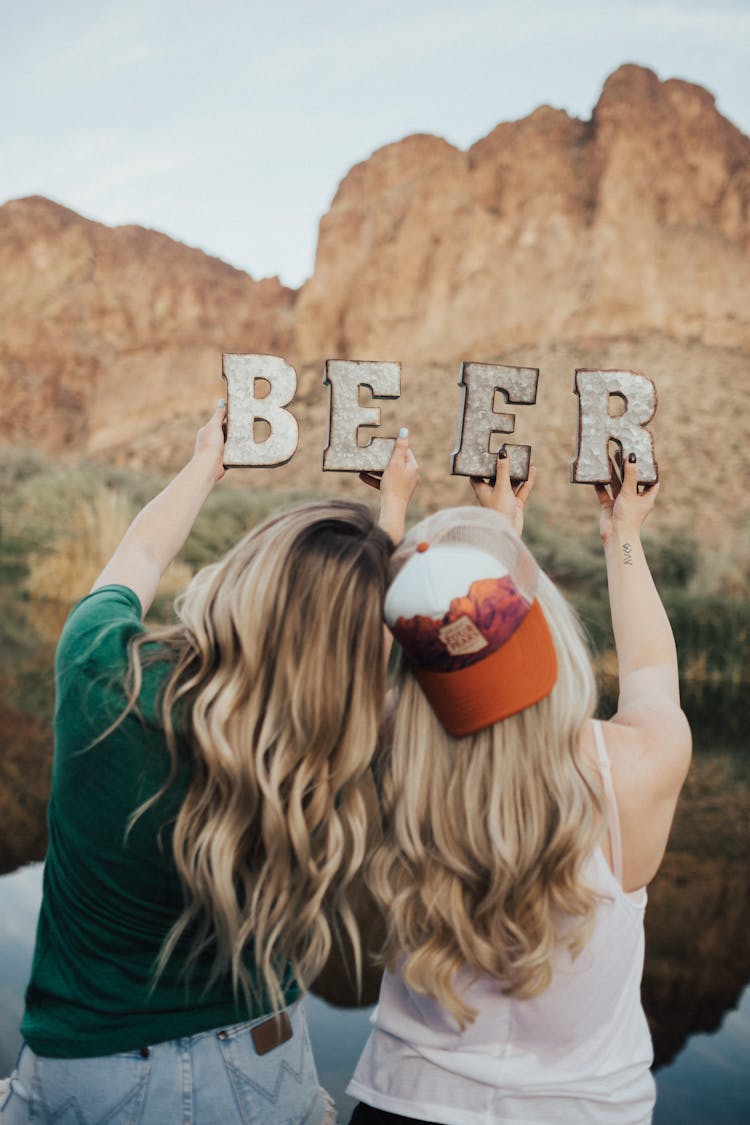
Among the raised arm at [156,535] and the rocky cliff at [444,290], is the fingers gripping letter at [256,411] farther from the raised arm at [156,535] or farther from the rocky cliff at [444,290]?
the rocky cliff at [444,290]

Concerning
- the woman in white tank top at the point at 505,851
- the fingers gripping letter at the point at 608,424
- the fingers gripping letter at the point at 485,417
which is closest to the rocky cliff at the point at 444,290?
the fingers gripping letter at the point at 485,417

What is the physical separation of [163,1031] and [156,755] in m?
0.37

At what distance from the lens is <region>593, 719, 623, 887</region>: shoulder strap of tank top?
4.04 feet

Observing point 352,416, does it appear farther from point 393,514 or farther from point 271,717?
point 271,717

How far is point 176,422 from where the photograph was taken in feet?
119

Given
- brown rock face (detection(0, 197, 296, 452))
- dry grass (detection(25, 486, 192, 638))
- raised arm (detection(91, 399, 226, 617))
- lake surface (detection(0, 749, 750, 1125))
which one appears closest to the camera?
raised arm (detection(91, 399, 226, 617))

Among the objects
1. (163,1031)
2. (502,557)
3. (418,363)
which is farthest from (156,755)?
(418,363)

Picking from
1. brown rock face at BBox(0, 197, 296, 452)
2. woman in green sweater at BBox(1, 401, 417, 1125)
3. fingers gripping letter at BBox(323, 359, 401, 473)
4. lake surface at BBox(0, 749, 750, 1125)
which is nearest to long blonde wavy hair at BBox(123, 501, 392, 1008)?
woman in green sweater at BBox(1, 401, 417, 1125)

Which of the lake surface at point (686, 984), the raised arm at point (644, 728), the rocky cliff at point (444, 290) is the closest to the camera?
the raised arm at point (644, 728)

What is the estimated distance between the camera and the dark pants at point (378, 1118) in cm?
126

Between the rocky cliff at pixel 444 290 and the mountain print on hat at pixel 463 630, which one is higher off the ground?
the rocky cliff at pixel 444 290

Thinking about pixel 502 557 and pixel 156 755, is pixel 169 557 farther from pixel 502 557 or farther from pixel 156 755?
pixel 502 557

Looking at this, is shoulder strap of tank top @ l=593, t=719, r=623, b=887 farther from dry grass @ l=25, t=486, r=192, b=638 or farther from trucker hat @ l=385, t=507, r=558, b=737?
dry grass @ l=25, t=486, r=192, b=638

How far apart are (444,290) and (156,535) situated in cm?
3596
